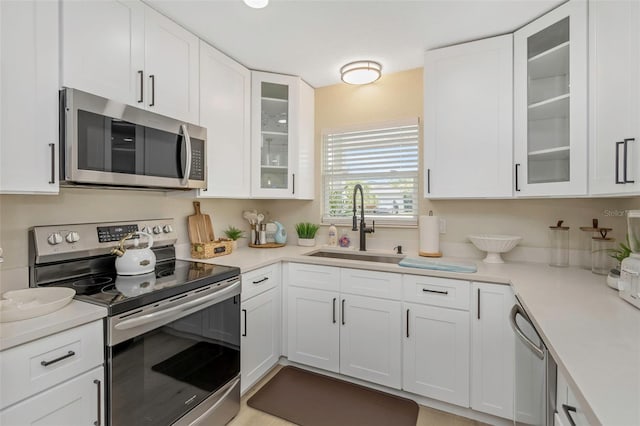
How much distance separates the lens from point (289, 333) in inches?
92.4

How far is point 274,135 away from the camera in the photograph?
A: 2.63 meters

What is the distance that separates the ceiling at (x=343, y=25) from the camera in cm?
170

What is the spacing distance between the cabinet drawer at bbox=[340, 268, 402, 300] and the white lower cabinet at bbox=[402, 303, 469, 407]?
127mm

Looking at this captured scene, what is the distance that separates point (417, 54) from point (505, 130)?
2.81 feet

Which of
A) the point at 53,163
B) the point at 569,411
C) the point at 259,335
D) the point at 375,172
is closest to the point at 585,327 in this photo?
the point at 569,411

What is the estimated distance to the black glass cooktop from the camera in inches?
49.8

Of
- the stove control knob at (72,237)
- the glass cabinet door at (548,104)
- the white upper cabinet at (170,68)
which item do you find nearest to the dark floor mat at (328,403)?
the stove control knob at (72,237)

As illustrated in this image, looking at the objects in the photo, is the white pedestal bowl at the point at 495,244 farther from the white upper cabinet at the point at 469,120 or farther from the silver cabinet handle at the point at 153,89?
the silver cabinet handle at the point at 153,89

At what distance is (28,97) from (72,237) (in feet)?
2.27

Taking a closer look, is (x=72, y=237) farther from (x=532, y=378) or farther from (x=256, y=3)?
(x=532, y=378)

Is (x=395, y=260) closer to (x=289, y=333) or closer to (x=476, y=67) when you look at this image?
(x=289, y=333)

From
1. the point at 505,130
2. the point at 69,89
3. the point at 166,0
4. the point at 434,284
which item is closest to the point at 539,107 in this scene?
the point at 505,130

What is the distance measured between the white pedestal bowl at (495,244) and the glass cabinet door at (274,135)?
5.21 feet

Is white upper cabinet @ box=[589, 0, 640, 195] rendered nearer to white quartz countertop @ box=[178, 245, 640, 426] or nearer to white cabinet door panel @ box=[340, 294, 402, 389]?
white quartz countertop @ box=[178, 245, 640, 426]
